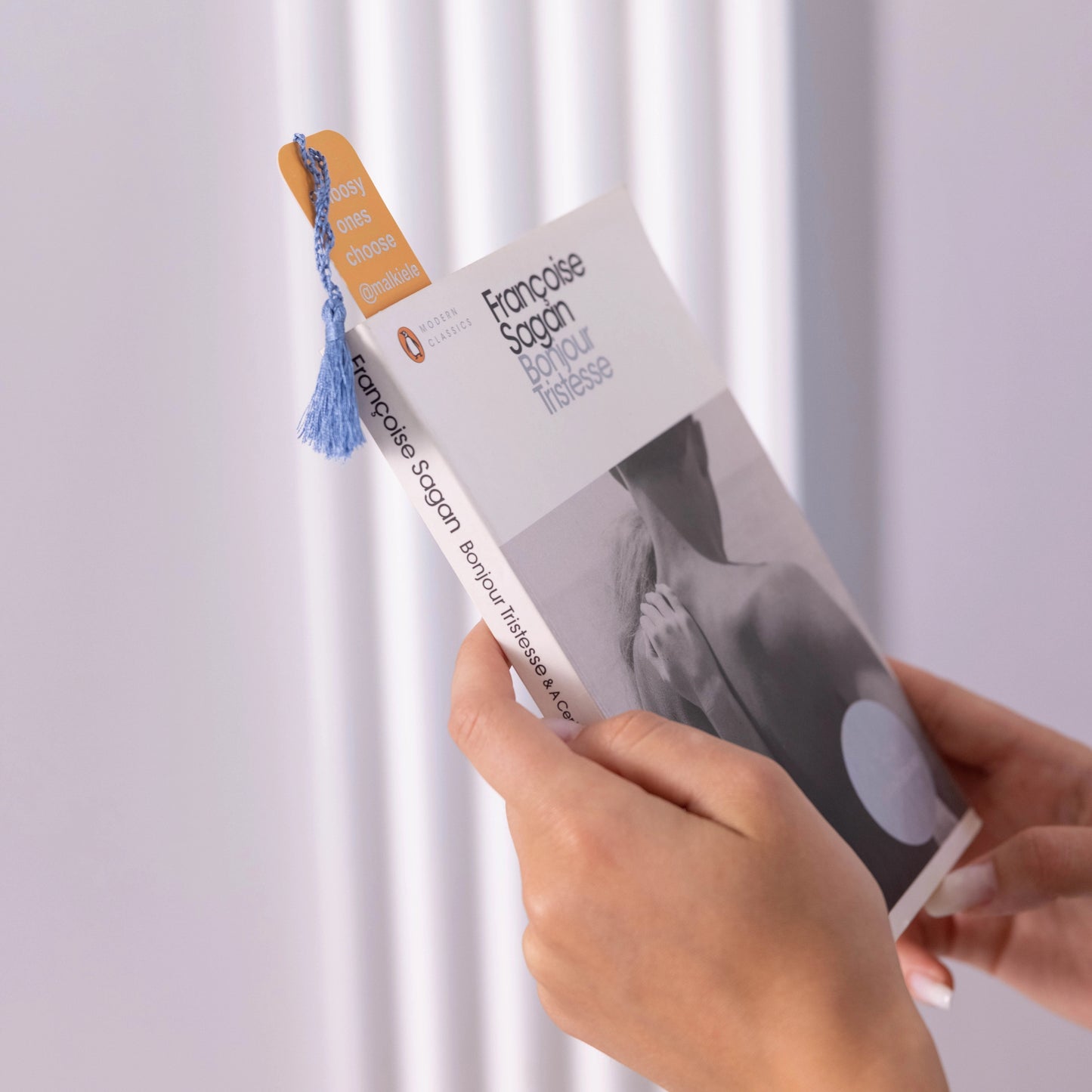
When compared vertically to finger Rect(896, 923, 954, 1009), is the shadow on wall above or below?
above

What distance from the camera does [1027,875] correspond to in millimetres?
700

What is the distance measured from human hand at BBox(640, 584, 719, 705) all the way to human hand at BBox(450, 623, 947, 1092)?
72 mm

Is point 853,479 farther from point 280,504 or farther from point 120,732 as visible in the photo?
point 120,732

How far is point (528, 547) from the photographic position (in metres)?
0.51

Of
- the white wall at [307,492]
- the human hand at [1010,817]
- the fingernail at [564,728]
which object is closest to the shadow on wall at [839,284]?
the white wall at [307,492]

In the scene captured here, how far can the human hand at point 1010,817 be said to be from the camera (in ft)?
2.67

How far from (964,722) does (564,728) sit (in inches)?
18.7

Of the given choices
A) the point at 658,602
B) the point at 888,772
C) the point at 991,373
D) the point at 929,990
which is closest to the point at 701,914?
the point at 658,602

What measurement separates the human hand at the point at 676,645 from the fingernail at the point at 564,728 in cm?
6

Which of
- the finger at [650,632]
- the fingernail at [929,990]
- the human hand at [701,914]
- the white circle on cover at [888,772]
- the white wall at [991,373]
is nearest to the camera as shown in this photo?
the human hand at [701,914]

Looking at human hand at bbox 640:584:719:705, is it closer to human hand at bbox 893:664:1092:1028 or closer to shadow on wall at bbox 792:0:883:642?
human hand at bbox 893:664:1092:1028

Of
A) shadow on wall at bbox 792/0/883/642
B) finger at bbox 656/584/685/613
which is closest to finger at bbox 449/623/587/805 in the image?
finger at bbox 656/584/685/613

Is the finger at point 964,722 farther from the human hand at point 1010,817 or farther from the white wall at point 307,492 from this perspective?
the white wall at point 307,492

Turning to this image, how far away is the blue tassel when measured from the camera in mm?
464
